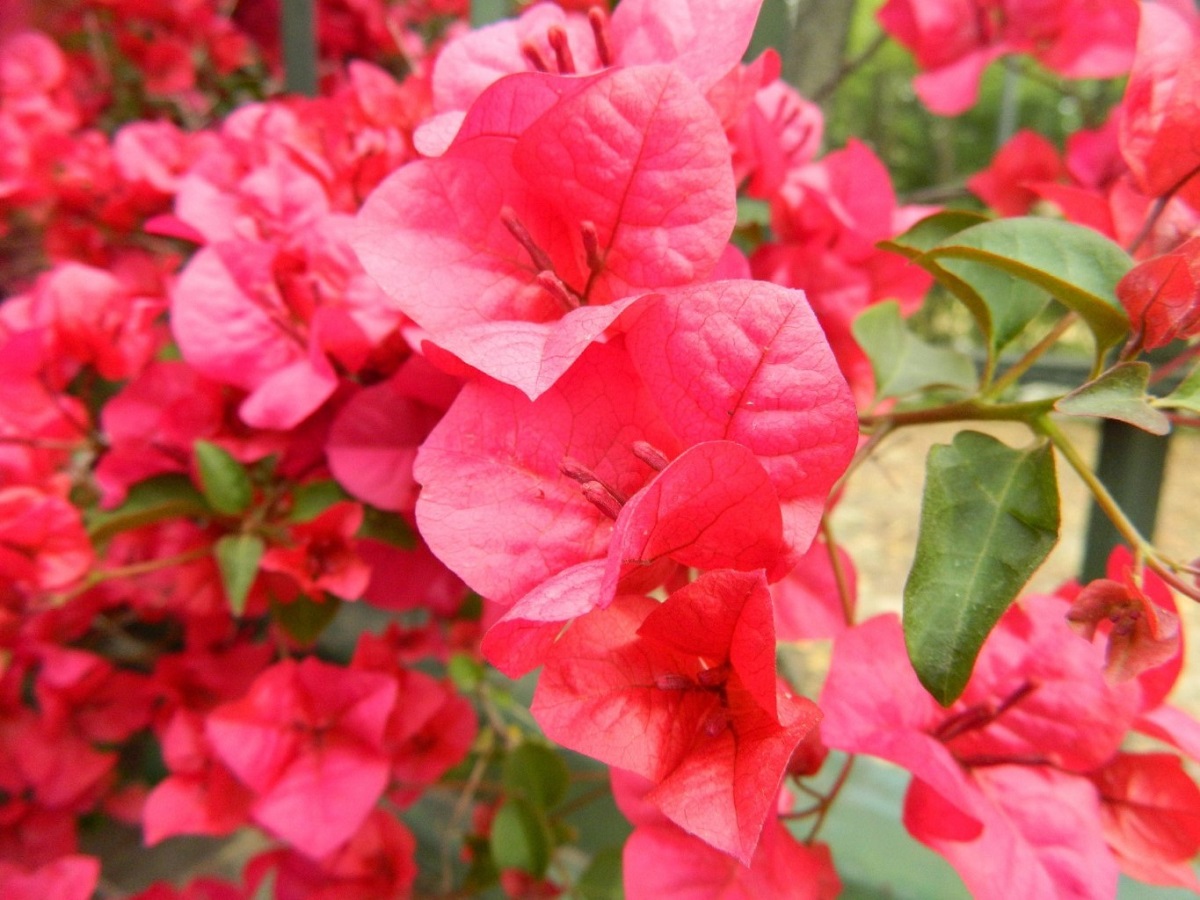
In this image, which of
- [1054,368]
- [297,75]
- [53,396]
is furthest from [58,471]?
[1054,368]

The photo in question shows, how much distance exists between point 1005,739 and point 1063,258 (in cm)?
21

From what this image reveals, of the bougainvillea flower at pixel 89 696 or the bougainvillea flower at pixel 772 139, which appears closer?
the bougainvillea flower at pixel 772 139

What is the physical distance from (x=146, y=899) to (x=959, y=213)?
0.67 meters

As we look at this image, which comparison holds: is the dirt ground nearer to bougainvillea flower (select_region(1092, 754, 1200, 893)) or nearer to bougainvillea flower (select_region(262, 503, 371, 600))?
bougainvillea flower (select_region(1092, 754, 1200, 893))

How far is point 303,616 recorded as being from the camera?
521 millimetres

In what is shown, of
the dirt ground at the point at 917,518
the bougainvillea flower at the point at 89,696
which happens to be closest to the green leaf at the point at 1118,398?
the bougainvillea flower at the point at 89,696

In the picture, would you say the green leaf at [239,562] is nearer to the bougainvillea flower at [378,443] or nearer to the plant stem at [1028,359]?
the bougainvillea flower at [378,443]

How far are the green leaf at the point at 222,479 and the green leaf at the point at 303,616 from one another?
10 cm

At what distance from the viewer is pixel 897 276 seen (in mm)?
529

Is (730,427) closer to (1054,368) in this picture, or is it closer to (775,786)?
(775,786)

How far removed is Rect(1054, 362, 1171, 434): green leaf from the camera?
0.27 meters

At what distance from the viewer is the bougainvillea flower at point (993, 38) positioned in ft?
2.08

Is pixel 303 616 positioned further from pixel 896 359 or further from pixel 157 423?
pixel 896 359

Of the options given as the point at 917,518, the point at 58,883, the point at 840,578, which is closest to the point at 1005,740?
the point at 840,578
